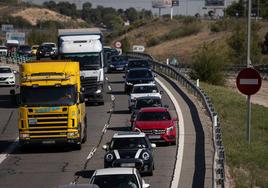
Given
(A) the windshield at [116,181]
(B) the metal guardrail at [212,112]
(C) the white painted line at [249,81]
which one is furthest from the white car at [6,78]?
(A) the windshield at [116,181]

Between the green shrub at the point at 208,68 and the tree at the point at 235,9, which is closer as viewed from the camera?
the green shrub at the point at 208,68

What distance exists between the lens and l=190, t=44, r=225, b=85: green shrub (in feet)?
218

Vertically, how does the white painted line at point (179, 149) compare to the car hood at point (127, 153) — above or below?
below

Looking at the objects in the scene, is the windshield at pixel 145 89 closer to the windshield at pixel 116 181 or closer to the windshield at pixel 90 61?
the windshield at pixel 90 61

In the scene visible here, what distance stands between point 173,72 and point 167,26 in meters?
109

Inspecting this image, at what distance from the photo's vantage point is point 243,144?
29359mm

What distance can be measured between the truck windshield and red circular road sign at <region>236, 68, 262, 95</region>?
20.4 feet

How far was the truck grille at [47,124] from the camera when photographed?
30.0m

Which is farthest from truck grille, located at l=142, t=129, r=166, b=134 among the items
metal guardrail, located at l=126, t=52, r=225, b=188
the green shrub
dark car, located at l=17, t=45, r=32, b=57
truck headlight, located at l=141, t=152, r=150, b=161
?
dark car, located at l=17, t=45, r=32, b=57

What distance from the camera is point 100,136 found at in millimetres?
34750

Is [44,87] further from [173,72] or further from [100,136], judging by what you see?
[173,72]

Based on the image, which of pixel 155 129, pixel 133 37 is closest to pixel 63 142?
pixel 155 129

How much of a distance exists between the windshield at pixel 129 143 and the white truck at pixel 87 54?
18.8m

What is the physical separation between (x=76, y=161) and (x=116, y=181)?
10018mm
